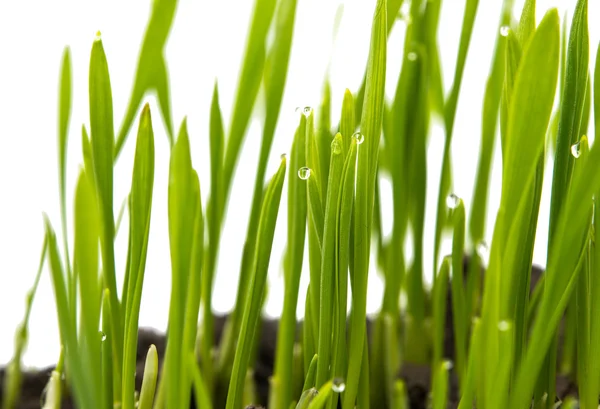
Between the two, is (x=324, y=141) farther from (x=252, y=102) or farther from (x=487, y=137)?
(x=487, y=137)

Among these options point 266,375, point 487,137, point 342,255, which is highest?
point 487,137

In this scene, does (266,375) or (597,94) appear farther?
(266,375)

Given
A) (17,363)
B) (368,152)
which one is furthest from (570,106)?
(17,363)

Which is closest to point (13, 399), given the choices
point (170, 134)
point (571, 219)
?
point (170, 134)

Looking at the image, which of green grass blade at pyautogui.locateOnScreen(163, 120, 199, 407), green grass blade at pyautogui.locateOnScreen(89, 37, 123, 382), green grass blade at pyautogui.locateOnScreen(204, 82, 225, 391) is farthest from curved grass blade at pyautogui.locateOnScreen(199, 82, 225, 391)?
green grass blade at pyautogui.locateOnScreen(163, 120, 199, 407)

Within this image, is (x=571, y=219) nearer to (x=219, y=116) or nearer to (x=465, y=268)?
(x=219, y=116)

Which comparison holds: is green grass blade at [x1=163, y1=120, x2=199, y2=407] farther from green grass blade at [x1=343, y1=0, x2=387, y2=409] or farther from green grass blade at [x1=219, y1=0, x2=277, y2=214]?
green grass blade at [x1=219, y1=0, x2=277, y2=214]
